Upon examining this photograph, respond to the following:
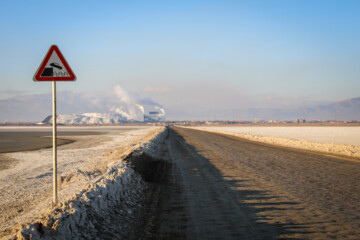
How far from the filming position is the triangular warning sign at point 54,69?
19.5 feet

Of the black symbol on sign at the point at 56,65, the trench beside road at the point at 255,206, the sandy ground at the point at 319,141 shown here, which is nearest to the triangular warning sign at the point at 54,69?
the black symbol on sign at the point at 56,65

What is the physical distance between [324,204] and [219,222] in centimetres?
309

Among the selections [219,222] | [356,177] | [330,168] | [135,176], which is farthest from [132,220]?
[330,168]

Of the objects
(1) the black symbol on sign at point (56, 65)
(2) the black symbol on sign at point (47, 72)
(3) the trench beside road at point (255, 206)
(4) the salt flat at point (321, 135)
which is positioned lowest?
(4) the salt flat at point (321, 135)

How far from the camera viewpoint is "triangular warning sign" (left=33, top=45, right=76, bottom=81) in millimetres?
5957

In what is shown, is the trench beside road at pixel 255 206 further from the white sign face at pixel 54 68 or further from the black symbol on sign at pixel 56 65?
the black symbol on sign at pixel 56 65

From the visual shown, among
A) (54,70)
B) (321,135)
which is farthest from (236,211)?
(321,135)

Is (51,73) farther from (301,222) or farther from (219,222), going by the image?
(301,222)

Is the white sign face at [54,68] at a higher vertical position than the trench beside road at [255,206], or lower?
higher

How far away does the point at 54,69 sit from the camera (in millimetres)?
6031

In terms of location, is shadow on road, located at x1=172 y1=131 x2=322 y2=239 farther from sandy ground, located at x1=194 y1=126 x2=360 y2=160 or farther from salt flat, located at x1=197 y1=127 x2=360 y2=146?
salt flat, located at x1=197 y1=127 x2=360 y2=146

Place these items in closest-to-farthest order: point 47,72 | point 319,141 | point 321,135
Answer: point 47,72 < point 319,141 < point 321,135

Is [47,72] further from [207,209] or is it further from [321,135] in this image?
[321,135]

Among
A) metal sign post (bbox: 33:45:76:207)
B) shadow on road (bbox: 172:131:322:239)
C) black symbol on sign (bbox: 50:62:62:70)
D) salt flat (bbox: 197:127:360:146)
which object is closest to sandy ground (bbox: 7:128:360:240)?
shadow on road (bbox: 172:131:322:239)
